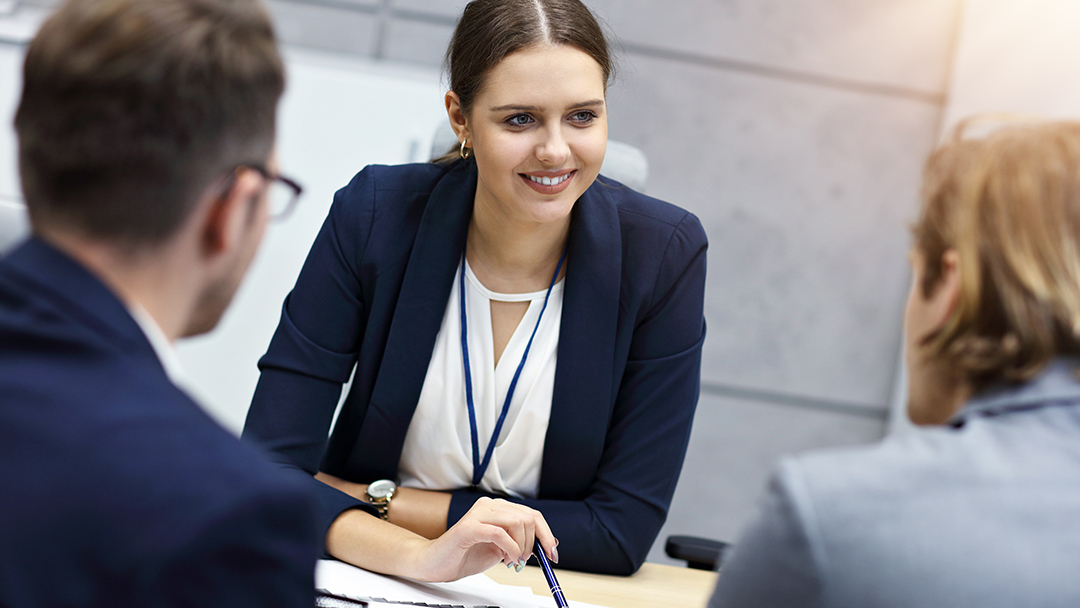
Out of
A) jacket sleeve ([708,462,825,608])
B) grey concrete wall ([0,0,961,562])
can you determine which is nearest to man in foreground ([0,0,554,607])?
jacket sleeve ([708,462,825,608])

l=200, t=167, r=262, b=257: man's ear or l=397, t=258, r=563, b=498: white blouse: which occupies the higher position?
l=200, t=167, r=262, b=257: man's ear

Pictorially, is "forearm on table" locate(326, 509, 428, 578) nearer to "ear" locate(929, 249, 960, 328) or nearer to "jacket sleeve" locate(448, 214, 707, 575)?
"jacket sleeve" locate(448, 214, 707, 575)

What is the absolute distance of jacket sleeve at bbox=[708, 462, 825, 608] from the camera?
0.59m

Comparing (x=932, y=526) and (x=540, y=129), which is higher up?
(x=540, y=129)

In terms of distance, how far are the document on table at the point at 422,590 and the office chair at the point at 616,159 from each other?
2.51ft

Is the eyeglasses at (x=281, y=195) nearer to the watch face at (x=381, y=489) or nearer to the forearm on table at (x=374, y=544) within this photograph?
the forearm on table at (x=374, y=544)

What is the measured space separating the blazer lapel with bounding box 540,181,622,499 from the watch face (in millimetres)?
240

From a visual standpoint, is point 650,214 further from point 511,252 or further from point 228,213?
point 228,213

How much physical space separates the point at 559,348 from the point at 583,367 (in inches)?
1.9

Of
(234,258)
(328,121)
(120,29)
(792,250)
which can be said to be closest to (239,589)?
(234,258)

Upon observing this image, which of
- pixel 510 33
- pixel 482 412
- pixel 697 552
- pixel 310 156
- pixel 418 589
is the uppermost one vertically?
pixel 510 33

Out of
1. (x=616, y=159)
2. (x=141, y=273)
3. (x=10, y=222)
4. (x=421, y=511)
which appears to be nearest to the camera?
(x=141, y=273)

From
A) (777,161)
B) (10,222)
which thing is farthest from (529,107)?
(777,161)

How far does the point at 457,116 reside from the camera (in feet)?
4.33
